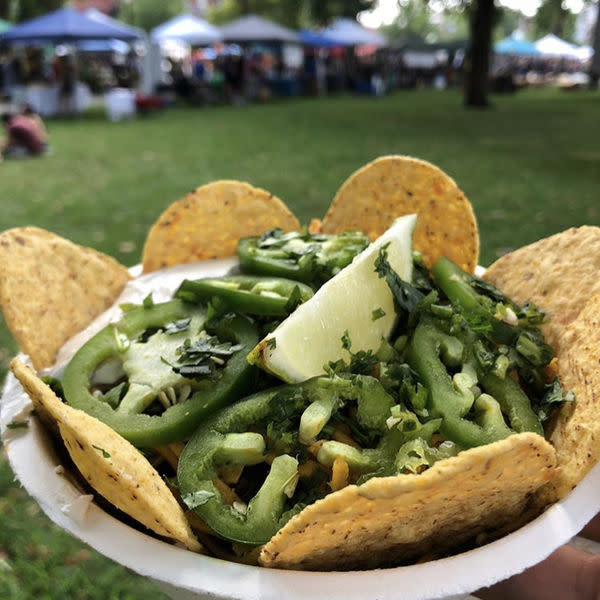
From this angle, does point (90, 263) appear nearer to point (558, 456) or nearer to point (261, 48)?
point (558, 456)

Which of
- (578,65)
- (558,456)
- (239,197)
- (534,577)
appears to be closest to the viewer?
(558,456)

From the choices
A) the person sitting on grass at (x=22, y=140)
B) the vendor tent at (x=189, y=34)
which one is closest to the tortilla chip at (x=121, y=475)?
the person sitting on grass at (x=22, y=140)

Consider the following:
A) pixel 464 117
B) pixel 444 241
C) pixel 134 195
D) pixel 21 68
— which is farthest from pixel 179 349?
pixel 21 68

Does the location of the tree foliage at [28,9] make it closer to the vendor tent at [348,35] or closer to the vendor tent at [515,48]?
the vendor tent at [348,35]

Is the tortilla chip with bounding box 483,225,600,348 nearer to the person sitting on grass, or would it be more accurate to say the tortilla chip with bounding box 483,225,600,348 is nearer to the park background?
the park background

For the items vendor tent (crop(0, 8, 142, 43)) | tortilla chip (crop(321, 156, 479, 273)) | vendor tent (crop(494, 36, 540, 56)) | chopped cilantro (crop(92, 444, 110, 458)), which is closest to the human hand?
tortilla chip (crop(321, 156, 479, 273))

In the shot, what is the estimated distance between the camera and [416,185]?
2.25m

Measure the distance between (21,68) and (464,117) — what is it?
46.4ft

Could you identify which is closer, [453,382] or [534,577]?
[453,382]

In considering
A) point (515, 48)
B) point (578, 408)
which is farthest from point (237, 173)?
point (515, 48)

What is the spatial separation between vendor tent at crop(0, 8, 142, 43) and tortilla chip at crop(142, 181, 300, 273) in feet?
58.5

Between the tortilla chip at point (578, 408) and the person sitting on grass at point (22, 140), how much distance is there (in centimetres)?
1167

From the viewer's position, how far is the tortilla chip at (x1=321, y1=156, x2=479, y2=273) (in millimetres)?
2207

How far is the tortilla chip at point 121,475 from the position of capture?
49.4 inches
